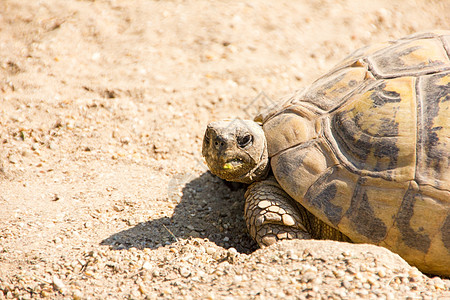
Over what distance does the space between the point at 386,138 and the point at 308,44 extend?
3.18 meters

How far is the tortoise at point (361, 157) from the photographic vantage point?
2.69 m

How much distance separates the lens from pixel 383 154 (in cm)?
277

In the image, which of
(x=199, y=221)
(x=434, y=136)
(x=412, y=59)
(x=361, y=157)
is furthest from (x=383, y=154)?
(x=199, y=221)

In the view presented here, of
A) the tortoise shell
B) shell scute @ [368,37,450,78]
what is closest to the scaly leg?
the tortoise shell

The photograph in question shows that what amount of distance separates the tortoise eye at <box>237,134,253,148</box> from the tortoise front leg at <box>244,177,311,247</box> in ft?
1.14

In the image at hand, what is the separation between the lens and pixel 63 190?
3625 mm

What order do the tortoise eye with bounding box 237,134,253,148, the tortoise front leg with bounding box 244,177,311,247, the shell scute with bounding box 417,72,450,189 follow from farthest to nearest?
the tortoise eye with bounding box 237,134,253,148 < the tortoise front leg with bounding box 244,177,311,247 < the shell scute with bounding box 417,72,450,189

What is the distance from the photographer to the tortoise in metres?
2.69

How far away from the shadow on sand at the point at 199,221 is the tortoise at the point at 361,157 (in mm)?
328

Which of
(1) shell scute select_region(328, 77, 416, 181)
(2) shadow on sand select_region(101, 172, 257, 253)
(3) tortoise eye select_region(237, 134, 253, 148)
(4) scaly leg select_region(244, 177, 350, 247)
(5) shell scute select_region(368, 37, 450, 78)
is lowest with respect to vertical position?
(2) shadow on sand select_region(101, 172, 257, 253)

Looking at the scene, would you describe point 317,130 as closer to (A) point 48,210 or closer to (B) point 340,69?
(B) point 340,69

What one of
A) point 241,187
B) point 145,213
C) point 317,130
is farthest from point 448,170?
point 145,213

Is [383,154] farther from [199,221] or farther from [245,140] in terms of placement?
[199,221]

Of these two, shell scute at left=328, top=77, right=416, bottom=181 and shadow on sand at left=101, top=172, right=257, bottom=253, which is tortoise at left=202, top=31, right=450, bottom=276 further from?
shadow on sand at left=101, top=172, right=257, bottom=253
